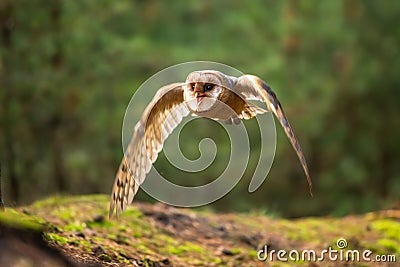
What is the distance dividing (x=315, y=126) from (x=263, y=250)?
14.4 feet

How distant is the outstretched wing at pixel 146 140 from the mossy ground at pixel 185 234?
11.2 inches

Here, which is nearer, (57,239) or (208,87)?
(57,239)

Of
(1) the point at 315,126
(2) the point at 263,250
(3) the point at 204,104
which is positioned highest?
(1) the point at 315,126

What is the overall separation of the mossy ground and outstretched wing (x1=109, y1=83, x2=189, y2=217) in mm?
286

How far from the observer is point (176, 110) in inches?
127

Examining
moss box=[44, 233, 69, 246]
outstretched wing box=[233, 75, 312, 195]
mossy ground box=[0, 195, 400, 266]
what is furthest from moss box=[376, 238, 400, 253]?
moss box=[44, 233, 69, 246]

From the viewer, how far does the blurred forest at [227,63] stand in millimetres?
6043

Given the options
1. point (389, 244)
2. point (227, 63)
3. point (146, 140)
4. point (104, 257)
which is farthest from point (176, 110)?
point (227, 63)

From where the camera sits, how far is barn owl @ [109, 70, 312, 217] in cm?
300

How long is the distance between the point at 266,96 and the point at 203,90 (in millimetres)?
388

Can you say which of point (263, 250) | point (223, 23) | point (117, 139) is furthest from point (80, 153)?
point (263, 250)

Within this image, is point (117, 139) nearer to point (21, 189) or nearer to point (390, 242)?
point (21, 189)

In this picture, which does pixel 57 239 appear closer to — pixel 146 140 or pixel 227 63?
pixel 146 140

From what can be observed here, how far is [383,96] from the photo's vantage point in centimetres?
854
